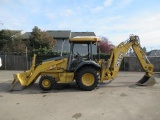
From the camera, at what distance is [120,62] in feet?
42.1

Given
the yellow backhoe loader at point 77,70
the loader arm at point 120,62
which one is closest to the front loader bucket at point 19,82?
the yellow backhoe loader at point 77,70

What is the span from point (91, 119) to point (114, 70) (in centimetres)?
585

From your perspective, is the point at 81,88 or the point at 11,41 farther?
the point at 11,41

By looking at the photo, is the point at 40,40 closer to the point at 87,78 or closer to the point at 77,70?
the point at 77,70

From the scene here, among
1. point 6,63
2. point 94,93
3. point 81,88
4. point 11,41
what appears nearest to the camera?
point 94,93

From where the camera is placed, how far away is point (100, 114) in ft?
24.5

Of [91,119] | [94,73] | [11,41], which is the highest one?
[11,41]

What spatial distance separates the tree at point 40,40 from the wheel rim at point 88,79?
24.5 metres

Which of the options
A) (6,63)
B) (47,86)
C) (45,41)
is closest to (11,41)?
(45,41)

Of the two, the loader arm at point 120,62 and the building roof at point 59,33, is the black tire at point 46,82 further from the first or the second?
the building roof at point 59,33

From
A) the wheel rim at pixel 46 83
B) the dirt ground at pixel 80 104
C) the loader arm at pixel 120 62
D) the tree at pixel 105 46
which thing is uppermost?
the tree at pixel 105 46

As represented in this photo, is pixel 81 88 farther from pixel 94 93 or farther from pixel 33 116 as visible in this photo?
pixel 33 116

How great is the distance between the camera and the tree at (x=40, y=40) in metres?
36.0

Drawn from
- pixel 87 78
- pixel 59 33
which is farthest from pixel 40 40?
pixel 87 78
